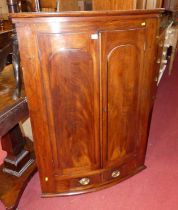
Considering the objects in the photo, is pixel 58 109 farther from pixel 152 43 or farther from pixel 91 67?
pixel 152 43

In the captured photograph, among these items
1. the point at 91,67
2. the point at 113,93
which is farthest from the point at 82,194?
the point at 91,67

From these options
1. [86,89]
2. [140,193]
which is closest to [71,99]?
[86,89]

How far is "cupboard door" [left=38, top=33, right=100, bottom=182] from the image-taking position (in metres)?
1.09

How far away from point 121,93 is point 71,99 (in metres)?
0.32

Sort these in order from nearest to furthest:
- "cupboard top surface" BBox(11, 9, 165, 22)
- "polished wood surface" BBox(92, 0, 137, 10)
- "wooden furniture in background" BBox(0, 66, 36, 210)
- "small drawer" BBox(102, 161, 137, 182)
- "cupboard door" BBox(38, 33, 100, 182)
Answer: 1. "cupboard top surface" BBox(11, 9, 165, 22)
2. "cupboard door" BBox(38, 33, 100, 182)
3. "wooden furniture in background" BBox(0, 66, 36, 210)
4. "polished wood surface" BBox(92, 0, 137, 10)
5. "small drawer" BBox(102, 161, 137, 182)

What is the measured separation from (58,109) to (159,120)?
1.69 metres

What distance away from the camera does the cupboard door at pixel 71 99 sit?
1.09 metres

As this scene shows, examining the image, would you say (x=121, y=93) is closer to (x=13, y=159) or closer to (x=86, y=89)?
(x=86, y=89)

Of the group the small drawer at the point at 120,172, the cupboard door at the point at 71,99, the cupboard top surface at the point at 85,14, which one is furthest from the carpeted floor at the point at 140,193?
the cupboard top surface at the point at 85,14

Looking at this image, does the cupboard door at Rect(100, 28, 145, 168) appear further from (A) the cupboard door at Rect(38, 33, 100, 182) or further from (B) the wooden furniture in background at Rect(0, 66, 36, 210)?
(B) the wooden furniture in background at Rect(0, 66, 36, 210)

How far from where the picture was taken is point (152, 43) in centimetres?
129

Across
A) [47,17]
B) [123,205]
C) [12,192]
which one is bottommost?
[123,205]

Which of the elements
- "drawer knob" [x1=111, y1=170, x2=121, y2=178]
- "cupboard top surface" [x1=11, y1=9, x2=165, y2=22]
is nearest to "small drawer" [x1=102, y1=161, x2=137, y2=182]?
"drawer knob" [x1=111, y1=170, x2=121, y2=178]

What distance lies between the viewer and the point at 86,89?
1240 millimetres
